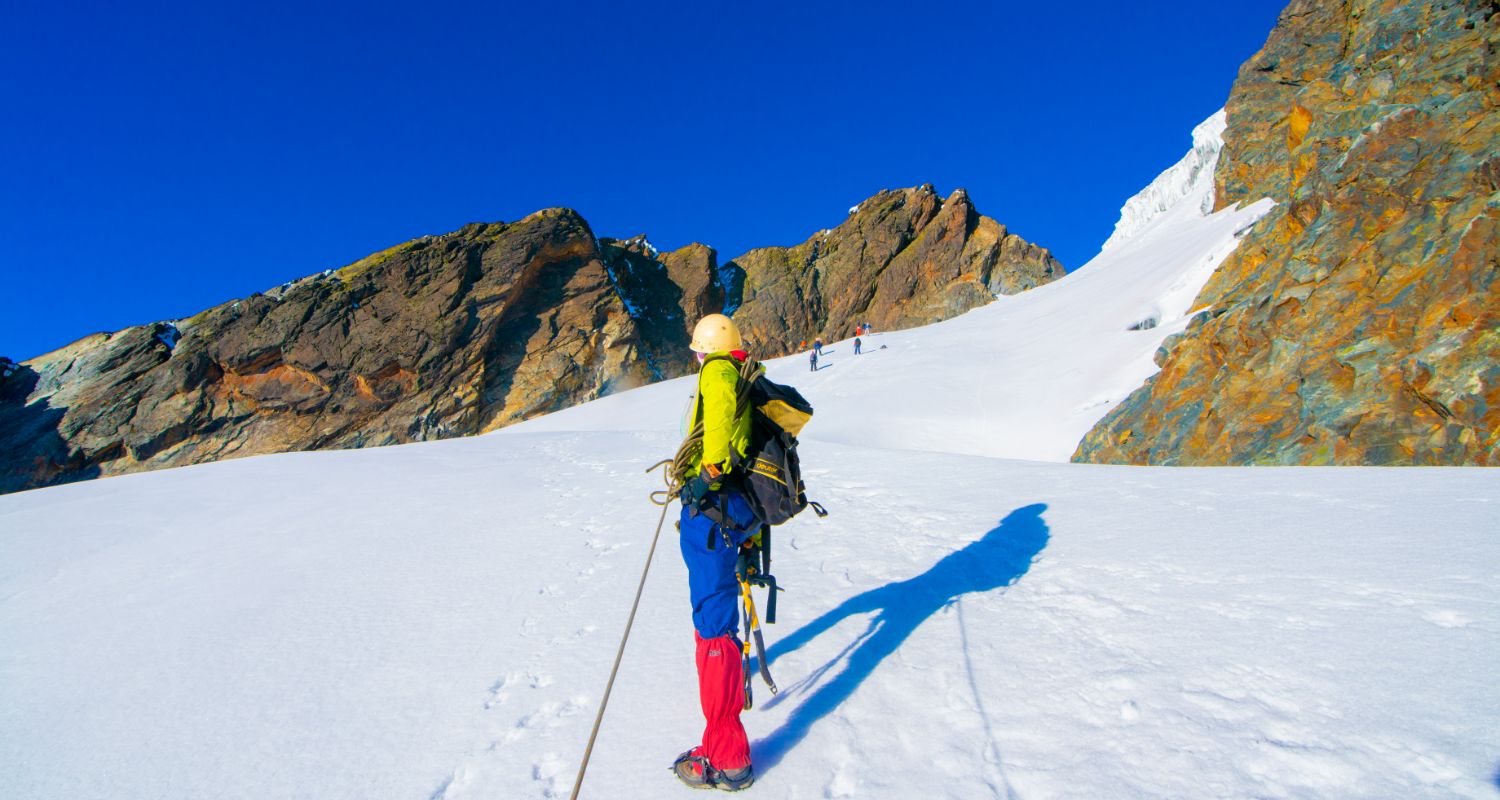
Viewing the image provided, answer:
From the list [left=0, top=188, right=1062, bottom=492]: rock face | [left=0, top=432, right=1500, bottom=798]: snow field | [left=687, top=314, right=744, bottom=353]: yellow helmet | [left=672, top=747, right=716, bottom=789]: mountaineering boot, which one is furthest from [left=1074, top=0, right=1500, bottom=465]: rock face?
[left=0, top=188, right=1062, bottom=492]: rock face

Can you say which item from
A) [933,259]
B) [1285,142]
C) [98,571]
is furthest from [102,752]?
[933,259]

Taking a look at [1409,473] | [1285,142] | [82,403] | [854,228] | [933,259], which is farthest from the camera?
[854,228]

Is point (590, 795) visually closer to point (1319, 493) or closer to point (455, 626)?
point (455, 626)

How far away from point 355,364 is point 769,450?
4950 centimetres

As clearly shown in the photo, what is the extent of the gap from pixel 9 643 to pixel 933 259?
2824 inches

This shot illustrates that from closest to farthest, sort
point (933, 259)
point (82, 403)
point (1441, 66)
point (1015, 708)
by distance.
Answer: point (1015, 708) < point (1441, 66) < point (82, 403) < point (933, 259)

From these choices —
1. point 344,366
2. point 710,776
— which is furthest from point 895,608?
point 344,366

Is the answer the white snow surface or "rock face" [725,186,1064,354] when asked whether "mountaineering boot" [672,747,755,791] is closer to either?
"rock face" [725,186,1064,354]

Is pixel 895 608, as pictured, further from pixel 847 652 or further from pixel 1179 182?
pixel 1179 182

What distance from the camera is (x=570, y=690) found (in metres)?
3.75

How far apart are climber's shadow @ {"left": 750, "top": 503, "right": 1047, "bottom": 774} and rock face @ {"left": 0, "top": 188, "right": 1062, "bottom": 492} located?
43355 millimetres

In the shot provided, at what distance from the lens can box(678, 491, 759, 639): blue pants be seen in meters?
3.18

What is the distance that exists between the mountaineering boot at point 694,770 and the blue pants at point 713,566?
0.52m

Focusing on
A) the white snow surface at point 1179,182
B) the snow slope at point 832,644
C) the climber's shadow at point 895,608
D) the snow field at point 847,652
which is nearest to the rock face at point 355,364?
the snow slope at point 832,644
